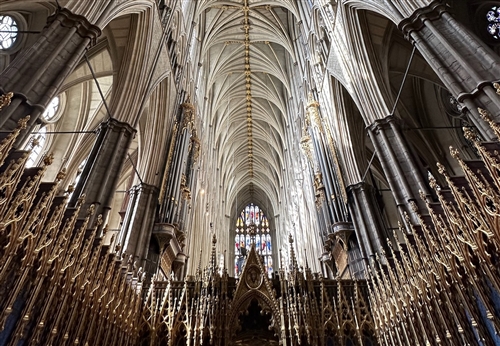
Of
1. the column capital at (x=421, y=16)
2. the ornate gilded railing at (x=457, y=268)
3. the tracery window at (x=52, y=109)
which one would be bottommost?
the ornate gilded railing at (x=457, y=268)

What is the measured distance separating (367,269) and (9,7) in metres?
13.2

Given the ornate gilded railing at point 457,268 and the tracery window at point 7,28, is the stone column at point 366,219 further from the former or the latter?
the tracery window at point 7,28

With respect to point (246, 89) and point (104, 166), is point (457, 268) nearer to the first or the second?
point (104, 166)

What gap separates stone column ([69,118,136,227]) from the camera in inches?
307

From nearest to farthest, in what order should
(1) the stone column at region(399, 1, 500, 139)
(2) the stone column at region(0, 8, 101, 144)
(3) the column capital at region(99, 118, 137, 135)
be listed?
(2) the stone column at region(0, 8, 101, 144) < (1) the stone column at region(399, 1, 500, 139) < (3) the column capital at region(99, 118, 137, 135)

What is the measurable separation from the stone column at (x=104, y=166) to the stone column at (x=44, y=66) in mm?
2580

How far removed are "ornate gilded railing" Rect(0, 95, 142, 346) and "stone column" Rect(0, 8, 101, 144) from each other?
0.42 m

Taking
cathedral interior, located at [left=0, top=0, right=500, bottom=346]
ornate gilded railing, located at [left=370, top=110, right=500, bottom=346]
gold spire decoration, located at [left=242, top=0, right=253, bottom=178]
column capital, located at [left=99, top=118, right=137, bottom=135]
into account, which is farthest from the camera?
gold spire decoration, located at [left=242, top=0, right=253, bottom=178]

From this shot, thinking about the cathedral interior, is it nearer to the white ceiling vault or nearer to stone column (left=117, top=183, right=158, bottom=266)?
stone column (left=117, top=183, right=158, bottom=266)

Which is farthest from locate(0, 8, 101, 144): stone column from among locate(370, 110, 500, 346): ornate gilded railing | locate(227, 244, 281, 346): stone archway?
locate(370, 110, 500, 346): ornate gilded railing

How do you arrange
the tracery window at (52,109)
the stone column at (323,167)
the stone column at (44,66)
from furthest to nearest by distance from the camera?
the tracery window at (52,109) < the stone column at (323,167) < the stone column at (44,66)

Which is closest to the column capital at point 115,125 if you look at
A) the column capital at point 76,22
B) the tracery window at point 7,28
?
the column capital at point 76,22

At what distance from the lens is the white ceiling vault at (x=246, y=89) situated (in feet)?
70.8

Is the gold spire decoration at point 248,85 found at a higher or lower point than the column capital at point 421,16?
higher
